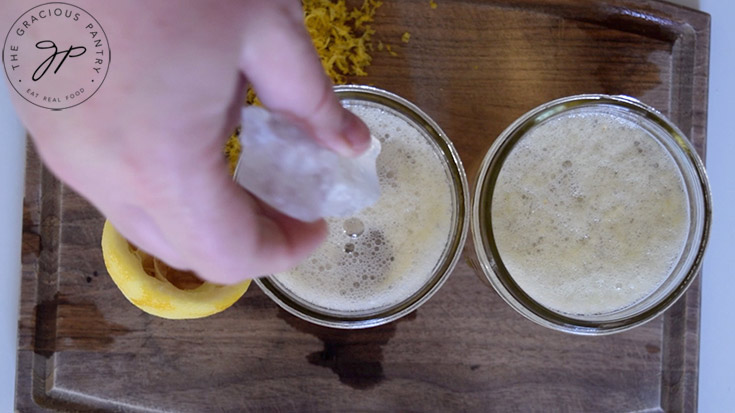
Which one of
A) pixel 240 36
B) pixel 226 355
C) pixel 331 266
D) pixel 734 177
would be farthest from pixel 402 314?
pixel 734 177

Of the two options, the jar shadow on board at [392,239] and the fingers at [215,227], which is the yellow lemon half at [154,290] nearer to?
the jar shadow on board at [392,239]

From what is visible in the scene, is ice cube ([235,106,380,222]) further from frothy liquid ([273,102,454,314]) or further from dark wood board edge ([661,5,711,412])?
dark wood board edge ([661,5,711,412])

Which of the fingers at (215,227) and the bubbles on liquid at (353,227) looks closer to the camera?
the fingers at (215,227)

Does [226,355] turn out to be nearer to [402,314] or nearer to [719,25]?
[402,314]

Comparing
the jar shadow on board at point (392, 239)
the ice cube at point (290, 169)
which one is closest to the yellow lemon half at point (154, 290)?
the jar shadow on board at point (392, 239)

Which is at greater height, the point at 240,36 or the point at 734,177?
the point at 240,36
